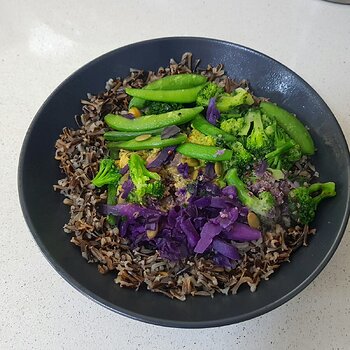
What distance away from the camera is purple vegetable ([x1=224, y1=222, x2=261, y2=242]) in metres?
1.18

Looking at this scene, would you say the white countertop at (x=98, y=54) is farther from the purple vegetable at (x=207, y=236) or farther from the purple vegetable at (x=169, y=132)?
the purple vegetable at (x=169, y=132)

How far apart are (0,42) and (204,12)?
81cm

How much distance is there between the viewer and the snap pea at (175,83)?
1413mm

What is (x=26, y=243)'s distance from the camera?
4.60ft

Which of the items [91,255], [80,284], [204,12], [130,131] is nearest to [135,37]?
[204,12]

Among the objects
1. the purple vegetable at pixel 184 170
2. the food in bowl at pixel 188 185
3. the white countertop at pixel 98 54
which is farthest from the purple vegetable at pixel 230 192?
the white countertop at pixel 98 54

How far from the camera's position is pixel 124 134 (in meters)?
1.35

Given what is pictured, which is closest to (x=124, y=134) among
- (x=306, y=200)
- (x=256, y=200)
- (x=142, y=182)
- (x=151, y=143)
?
(x=151, y=143)

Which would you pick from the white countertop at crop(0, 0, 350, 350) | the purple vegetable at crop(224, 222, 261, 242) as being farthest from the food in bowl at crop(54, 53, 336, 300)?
the white countertop at crop(0, 0, 350, 350)

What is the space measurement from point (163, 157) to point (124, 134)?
14 centimetres

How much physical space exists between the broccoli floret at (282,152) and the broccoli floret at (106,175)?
411 mm

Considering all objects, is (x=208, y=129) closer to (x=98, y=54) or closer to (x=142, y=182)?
(x=142, y=182)

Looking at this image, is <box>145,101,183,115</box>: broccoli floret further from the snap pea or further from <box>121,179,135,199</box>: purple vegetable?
<box>121,179,135,199</box>: purple vegetable

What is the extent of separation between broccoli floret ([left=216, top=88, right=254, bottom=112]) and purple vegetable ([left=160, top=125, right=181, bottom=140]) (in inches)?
6.0
